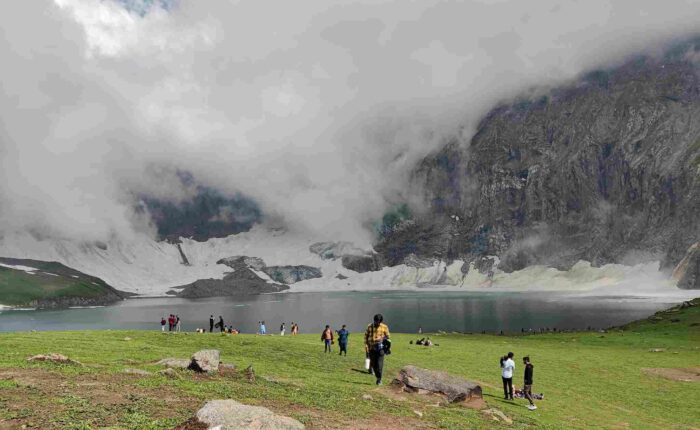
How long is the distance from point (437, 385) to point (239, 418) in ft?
48.0

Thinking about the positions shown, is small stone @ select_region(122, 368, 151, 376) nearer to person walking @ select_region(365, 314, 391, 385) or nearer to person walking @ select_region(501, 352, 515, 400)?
person walking @ select_region(365, 314, 391, 385)

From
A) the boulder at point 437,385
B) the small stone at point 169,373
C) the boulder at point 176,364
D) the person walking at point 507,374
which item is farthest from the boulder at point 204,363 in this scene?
the person walking at point 507,374

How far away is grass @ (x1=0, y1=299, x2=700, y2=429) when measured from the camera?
17.0 metres

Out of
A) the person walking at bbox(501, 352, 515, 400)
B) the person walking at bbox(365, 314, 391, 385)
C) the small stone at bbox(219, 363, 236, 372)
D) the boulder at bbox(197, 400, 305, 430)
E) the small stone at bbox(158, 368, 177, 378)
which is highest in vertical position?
the person walking at bbox(365, 314, 391, 385)

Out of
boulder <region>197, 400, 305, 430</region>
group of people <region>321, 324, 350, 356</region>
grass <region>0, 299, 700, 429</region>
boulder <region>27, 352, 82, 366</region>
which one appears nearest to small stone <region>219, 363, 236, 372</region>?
grass <region>0, 299, 700, 429</region>

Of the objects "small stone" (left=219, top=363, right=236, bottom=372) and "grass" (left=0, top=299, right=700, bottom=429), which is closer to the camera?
"grass" (left=0, top=299, right=700, bottom=429)

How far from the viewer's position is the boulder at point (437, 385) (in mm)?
25022

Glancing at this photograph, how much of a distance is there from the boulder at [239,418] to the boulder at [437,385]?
12552 mm

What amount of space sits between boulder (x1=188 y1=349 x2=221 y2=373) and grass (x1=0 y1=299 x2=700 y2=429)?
661 millimetres

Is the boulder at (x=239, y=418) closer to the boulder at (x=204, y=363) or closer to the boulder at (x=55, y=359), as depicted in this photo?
the boulder at (x=204, y=363)

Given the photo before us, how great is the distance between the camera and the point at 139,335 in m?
50.2

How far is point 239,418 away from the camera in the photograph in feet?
45.3

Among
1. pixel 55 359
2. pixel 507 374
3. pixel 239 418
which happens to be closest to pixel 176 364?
pixel 55 359

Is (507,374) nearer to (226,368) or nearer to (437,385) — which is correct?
Answer: (437,385)
